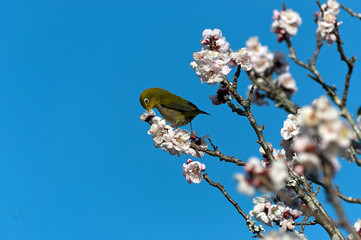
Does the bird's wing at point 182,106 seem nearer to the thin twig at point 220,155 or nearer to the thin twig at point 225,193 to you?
the thin twig at point 220,155

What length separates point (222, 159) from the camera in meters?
5.39

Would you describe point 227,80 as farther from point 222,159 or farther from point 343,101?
point 343,101

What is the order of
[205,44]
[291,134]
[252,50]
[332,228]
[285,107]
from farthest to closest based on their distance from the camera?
1. [205,44]
2. [291,134]
3. [332,228]
4. [285,107]
5. [252,50]

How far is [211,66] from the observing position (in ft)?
17.8

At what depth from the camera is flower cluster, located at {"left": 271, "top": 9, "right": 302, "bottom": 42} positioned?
10.5 ft

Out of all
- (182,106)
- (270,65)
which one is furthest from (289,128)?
(182,106)

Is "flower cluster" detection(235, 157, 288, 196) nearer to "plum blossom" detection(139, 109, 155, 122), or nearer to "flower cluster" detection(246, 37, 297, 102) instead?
"flower cluster" detection(246, 37, 297, 102)

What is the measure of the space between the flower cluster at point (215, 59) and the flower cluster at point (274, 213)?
1.74 meters

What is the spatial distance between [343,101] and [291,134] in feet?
5.90

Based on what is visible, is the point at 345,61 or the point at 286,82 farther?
the point at 345,61

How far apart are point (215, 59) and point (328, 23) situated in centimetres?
210

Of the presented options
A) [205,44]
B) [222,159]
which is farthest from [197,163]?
[205,44]

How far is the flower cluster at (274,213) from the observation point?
502 cm

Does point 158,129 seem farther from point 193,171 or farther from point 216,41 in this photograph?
point 216,41
